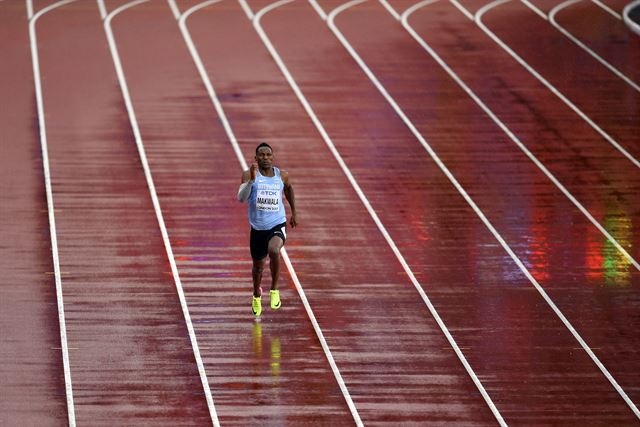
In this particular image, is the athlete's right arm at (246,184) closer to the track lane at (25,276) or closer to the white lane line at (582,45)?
the track lane at (25,276)

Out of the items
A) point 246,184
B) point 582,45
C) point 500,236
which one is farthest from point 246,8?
point 246,184

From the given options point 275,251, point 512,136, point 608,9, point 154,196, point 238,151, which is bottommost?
point 608,9

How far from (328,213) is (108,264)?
8.55 ft

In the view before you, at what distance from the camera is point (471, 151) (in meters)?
16.9

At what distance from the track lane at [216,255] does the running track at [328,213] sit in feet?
0.10

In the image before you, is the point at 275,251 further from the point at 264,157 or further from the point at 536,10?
the point at 536,10

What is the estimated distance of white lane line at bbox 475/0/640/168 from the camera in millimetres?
17244

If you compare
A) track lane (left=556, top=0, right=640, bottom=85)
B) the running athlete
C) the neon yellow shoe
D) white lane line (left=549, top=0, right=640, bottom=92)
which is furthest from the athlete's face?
track lane (left=556, top=0, right=640, bottom=85)

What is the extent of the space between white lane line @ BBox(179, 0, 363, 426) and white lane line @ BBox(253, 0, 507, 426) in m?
0.99

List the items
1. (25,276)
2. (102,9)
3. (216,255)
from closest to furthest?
1. (25,276)
2. (216,255)
3. (102,9)

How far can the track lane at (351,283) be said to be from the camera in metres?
10.6

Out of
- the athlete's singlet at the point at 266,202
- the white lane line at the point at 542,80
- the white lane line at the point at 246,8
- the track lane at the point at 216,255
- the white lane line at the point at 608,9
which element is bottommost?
the white lane line at the point at 608,9

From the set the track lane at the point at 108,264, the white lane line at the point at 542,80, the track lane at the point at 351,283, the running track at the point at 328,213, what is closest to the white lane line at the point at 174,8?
the running track at the point at 328,213

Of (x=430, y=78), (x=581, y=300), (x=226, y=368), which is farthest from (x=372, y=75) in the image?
(x=226, y=368)
